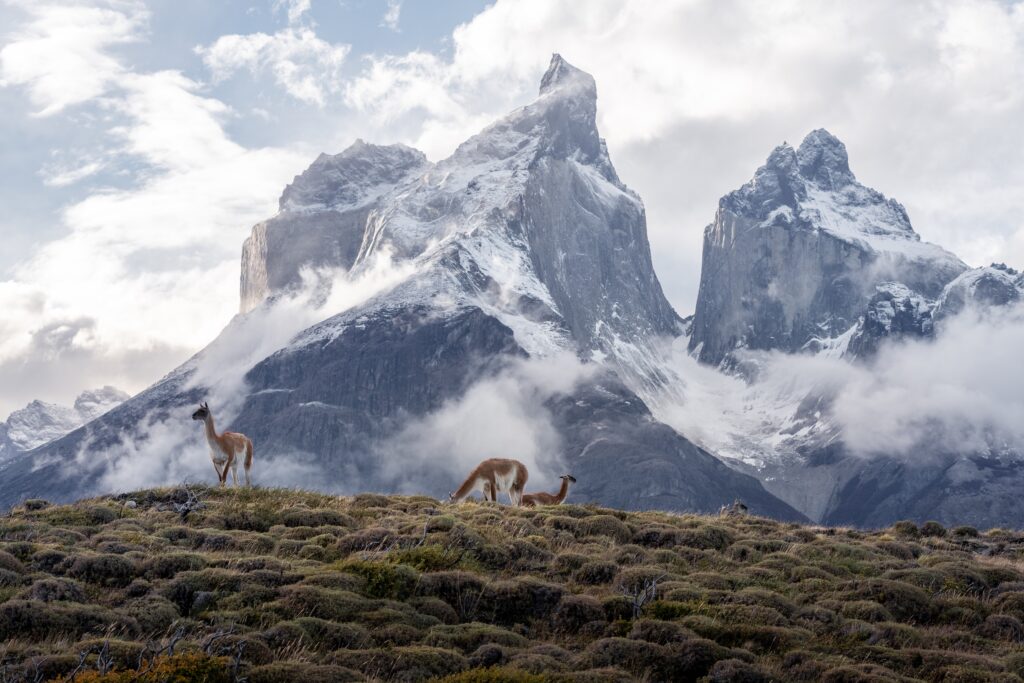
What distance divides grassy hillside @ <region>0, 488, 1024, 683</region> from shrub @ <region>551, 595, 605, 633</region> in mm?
43

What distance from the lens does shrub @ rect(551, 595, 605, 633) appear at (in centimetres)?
2445

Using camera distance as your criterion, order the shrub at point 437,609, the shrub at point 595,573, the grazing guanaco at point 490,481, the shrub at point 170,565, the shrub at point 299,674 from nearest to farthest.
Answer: the shrub at point 299,674, the shrub at point 437,609, the shrub at point 170,565, the shrub at point 595,573, the grazing guanaco at point 490,481

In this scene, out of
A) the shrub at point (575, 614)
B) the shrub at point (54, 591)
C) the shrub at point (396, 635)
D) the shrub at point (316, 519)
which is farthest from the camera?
the shrub at point (316, 519)

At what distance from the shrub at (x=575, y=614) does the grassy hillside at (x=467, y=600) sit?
43 millimetres

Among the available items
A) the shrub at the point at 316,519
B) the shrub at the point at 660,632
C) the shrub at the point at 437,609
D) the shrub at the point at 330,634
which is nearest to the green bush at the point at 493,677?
the shrub at the point at 330,634

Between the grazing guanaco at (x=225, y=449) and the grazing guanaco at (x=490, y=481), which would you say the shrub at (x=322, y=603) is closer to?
the grazing guanaco at (x=225, y=449)

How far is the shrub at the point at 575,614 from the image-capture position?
24.5 metres

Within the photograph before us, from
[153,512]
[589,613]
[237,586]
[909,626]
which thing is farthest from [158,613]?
[909,626]

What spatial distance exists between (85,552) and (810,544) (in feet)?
69.3

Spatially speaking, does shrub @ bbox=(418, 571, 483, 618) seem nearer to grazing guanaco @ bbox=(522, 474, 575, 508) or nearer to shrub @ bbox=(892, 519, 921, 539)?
grazing guanaco @ bbox=(522, 474, 575, 508)

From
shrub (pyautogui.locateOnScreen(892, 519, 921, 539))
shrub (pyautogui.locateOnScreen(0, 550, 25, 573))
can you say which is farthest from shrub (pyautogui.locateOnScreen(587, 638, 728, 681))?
shrub (pyautogui.locateOnScreen(892, 519, 921, 539))

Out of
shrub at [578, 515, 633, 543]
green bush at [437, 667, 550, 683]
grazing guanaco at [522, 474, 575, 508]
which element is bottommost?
green bush at [437, 667, 550, 683]

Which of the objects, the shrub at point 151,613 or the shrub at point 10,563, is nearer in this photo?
the shrub at point 151,613

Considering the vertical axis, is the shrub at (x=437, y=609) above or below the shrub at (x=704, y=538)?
below
